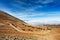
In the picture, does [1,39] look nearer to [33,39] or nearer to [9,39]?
[9,39]

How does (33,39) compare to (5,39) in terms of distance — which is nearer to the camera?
(5,39)

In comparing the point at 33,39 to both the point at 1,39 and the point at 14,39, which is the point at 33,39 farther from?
the point at 1,39

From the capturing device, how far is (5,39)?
2181cm

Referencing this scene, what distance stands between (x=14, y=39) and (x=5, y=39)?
1.39 meters

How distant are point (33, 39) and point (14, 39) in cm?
330

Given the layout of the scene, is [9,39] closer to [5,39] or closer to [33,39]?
[5,39]

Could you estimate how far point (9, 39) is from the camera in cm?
2205

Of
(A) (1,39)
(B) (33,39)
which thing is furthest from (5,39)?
(B) (33,39)

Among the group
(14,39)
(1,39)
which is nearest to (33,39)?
(14,39)

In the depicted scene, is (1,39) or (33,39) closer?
(1,39)

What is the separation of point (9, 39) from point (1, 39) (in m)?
1.23

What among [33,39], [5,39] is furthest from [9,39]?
[33,39]

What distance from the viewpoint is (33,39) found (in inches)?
922

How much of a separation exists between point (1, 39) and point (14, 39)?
6.56ft
